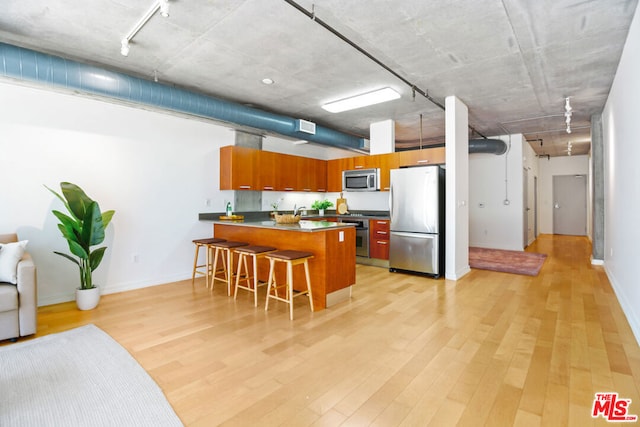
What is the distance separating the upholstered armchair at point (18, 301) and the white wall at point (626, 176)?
5.31 metres

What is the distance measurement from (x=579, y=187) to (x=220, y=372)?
504 inches

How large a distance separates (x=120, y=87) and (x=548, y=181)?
12.7m

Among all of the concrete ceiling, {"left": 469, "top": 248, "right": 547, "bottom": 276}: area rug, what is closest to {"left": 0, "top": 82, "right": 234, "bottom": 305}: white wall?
the concrete ceiling

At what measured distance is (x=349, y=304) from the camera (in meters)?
3.83

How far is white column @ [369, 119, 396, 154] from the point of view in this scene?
6.33m

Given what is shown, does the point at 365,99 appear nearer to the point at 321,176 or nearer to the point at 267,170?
the point at 267,170

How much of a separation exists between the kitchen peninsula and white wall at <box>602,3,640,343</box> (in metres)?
2.72

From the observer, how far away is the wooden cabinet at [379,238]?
5805mm

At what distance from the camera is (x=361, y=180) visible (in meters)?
6.34

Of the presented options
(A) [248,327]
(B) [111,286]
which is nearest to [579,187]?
(A) [248,327]

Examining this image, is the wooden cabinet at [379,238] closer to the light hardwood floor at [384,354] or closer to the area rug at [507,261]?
the light hardwood floor at [384,354]

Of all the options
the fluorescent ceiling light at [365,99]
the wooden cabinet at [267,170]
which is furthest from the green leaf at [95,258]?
the fluorescent ceiling light at [365,99]

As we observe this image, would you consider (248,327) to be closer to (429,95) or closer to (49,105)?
(49,105)

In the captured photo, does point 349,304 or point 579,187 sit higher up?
point 579,187
